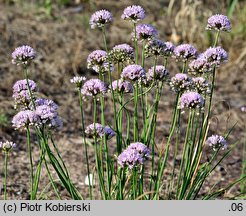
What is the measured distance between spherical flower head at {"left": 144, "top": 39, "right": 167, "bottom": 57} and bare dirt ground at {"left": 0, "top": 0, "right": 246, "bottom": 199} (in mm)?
1238

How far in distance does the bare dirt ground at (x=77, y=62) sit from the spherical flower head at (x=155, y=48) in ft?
4.06

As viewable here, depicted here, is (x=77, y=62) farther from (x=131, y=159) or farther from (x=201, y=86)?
(x=131, y=159)

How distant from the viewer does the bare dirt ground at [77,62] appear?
4.05 m

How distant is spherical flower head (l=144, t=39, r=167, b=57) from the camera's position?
2.62 meters

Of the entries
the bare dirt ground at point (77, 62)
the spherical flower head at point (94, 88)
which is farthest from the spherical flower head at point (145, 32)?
the bare dirt ground at point (77, 62)

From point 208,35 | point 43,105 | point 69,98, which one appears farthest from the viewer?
point 208,35

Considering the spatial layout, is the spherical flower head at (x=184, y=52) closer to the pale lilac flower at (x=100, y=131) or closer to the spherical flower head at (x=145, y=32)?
the spherical flower head at (x=145, y=32)

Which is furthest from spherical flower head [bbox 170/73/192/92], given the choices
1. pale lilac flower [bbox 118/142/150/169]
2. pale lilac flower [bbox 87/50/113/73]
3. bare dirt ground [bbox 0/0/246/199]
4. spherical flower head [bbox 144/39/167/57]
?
bare dirt ground [bbox 0/0/246/199]

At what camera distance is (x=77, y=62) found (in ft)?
17.0

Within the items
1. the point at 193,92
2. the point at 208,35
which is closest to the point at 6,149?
the point at 193,92

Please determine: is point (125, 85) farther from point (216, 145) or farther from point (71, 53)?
point (71, 53)

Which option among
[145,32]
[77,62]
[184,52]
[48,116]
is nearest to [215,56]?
[184,52]

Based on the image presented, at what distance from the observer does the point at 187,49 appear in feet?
8.64

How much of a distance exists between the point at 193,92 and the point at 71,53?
3.09m
